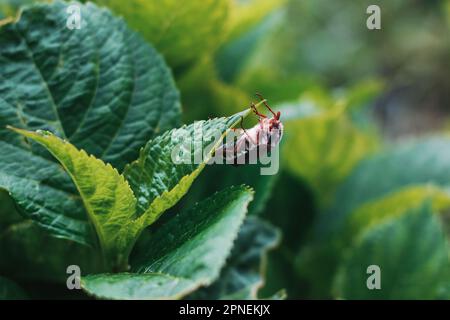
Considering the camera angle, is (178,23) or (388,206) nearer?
(178,23)

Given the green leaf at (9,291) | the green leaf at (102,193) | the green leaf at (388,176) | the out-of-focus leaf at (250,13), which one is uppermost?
the out-of-focus leaf at (250,13)

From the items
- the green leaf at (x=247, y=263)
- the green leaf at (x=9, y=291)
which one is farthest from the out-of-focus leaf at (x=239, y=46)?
the green leaf at (x=9, y=291)

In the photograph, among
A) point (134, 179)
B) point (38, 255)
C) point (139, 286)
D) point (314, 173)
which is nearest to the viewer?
point (139, 286)

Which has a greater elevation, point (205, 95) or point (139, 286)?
point (205, 95)

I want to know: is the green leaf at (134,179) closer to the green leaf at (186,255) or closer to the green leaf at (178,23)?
Answer: the green leaf at (186,255)

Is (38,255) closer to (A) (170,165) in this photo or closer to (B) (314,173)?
(A) (170,165)

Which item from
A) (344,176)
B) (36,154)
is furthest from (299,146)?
(36,154)

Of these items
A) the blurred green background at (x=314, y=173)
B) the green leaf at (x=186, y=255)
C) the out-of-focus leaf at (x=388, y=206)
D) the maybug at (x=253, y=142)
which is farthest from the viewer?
the out-of-focus leaf at (x=388, y=206)

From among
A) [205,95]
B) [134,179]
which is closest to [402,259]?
[205,95]
